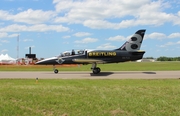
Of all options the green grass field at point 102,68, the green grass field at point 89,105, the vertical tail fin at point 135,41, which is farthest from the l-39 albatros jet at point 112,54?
the green grass field at point 89,105

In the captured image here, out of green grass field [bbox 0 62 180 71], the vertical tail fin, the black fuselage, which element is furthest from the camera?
green grass field [bbox 0 62 180 71]

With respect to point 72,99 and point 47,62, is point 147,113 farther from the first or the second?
point 47,62

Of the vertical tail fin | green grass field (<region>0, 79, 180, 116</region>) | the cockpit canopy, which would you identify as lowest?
green grass field (<region>0, 79, 180, 116</region>)

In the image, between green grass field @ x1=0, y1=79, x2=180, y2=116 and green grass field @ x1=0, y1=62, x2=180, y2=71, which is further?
green grass field @ x1=0, y1=62, x2=180, y2=71

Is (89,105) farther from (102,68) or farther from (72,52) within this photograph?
(102,68)

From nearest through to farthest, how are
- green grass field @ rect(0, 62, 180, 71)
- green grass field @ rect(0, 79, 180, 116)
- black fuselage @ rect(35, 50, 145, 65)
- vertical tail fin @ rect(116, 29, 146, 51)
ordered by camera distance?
green grass field @ rect(0, 79, 180, 116)
black fuselage @ rect(35, 50, 145, 65)
vertical tail fin @ rect(116, 29, 146, 51)
green grass field @ rect(0, 62, 180, 71)

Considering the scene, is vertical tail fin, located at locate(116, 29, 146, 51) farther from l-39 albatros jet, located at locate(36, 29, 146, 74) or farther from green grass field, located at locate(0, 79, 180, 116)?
green grass field, located at locate(0, 79, 180, 116)

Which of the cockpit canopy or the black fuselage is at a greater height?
the cockpit canopy

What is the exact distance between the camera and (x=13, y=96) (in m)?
10.1

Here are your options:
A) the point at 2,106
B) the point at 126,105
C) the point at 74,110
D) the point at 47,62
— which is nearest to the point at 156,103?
the point at 126,105

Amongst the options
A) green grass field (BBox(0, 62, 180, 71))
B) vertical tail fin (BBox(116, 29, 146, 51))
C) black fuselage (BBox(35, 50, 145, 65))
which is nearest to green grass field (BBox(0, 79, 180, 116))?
black fuselage (BBox(35, 50, 145, 65))

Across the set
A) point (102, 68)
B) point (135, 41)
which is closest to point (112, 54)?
point (135, 41)

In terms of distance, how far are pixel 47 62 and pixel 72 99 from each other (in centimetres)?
2019

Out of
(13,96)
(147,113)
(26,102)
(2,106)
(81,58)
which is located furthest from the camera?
(81,58)
